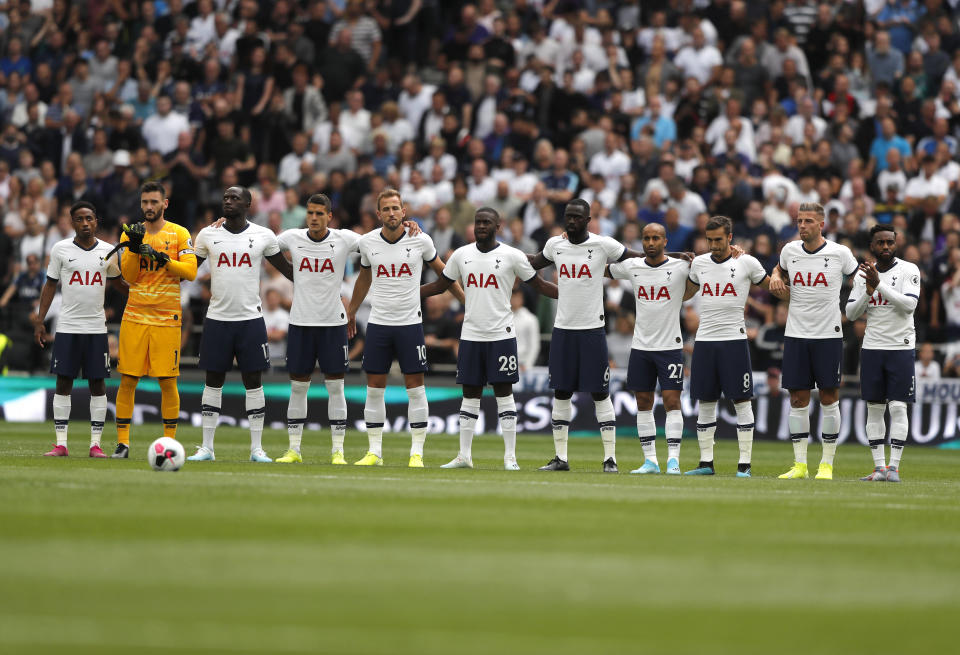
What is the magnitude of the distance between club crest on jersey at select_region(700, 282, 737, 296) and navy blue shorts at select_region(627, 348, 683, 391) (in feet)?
2.15

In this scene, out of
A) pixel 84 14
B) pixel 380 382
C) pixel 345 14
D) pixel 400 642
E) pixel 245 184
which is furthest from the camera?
pixel 84 14

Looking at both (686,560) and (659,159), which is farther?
(659,159)

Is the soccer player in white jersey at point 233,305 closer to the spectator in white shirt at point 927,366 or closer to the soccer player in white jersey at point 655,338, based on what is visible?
the soccer player in white jersey at point 655,338

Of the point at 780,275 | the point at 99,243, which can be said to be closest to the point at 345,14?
the point at 99,243

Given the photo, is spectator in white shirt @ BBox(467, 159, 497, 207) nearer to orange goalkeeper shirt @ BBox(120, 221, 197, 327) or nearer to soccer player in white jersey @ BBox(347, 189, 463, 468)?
soccer player in white jersey @ BBox(347, 189, 463, 468)

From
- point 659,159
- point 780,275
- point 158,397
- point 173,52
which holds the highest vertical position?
point 173,52

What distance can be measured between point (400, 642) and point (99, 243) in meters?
11.8

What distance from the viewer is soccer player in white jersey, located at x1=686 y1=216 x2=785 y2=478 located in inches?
611

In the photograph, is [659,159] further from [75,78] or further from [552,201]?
[75,78]

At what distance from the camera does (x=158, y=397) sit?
80.0 feet


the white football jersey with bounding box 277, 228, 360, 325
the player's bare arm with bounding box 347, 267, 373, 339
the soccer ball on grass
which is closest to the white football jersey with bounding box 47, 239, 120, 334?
the white football jersey with bounding box 277, 228, 360, 325

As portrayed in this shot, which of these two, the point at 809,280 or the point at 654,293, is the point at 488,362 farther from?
the point at 809,280

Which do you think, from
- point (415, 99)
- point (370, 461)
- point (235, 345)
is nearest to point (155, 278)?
point (235, 345)

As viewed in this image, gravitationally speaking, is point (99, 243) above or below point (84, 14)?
below
